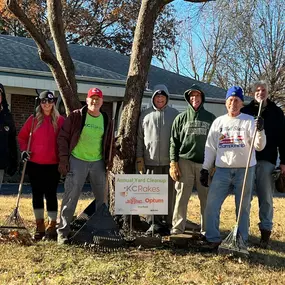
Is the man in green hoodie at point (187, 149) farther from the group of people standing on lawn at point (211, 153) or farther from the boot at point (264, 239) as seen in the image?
the boot at point (264, 239)

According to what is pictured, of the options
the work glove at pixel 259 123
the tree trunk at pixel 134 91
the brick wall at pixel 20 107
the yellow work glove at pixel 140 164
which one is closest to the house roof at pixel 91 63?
the brick wall at pixel 20 107

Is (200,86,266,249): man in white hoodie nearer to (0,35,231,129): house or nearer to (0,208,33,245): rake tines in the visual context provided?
(0,208,33,245): rake tines

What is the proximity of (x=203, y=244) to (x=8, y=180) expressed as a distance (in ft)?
27.7

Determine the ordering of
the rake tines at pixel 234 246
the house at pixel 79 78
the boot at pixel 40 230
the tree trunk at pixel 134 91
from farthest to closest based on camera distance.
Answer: the house at pixel 79 78 < the tree trunk at pixel 134 91 < the boot at pixel 40 230 < the rake tines at pixel 234 246

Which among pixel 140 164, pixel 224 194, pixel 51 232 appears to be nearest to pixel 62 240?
pixel 51 232

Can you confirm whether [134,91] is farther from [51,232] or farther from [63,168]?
[51,232]

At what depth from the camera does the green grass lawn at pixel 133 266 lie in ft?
14.9

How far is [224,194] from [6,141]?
9.58ft

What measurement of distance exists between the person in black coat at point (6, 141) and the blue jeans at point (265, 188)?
328 cm

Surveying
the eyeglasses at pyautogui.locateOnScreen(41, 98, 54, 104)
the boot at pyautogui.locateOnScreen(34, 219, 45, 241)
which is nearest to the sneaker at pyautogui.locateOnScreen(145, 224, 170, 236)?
the boot at pyautogui.locateOnScreen(34, 219, 45, 241)

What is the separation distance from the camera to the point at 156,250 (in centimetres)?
556

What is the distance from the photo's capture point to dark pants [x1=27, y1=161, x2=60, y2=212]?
5875mm

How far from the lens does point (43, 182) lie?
5.90 m

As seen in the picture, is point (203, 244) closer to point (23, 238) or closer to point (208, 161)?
point (208, 161)
